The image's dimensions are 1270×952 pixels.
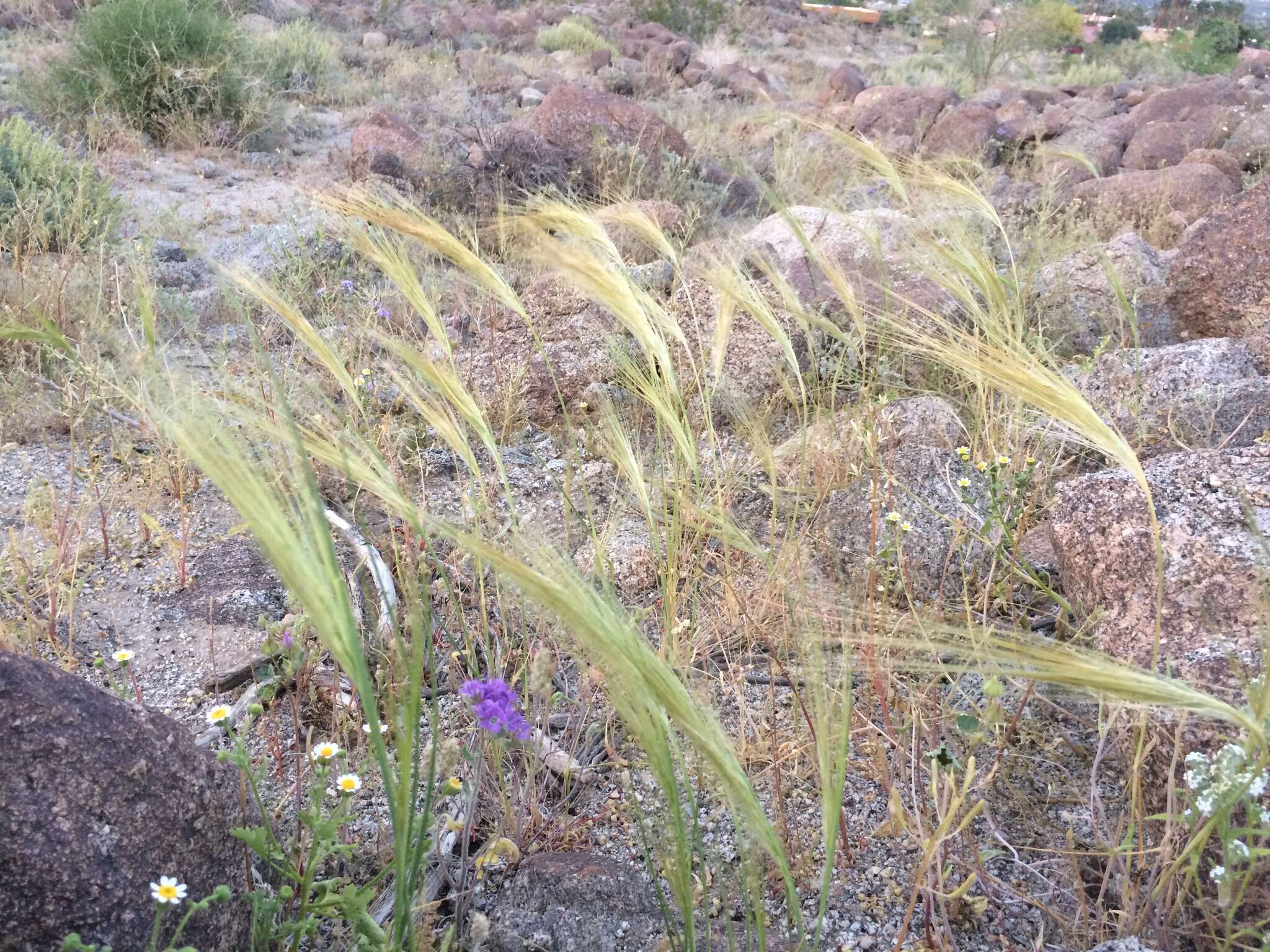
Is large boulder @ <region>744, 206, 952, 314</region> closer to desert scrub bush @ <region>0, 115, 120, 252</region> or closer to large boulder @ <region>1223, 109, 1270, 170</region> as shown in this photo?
desert scrub bush @ <region>0, 115, 120, 252</region>

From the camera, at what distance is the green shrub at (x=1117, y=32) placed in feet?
80.0

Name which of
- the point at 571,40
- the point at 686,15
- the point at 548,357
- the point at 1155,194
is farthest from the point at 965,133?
the point at 686,15

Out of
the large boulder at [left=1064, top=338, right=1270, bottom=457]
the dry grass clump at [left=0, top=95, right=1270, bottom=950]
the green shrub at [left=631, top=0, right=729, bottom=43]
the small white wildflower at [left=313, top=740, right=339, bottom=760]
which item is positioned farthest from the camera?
the green shrub at [left=631, top=0, right=729, bottom=43]

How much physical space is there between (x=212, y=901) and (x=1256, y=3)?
60034 millimetres

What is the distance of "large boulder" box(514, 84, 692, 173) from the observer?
19.7ft

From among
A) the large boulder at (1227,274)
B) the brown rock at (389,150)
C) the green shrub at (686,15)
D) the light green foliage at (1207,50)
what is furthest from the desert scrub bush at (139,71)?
the light green foliage at (1207,50)

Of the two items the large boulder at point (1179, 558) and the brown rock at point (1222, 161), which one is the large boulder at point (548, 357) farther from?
the brown rock at point (1222, 161)

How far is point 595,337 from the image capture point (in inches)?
129

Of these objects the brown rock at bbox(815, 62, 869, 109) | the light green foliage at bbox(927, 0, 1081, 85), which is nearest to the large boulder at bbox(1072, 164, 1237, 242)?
the brown rock at bbox(815, 62, 869, 109)

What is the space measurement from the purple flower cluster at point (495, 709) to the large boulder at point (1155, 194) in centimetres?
513

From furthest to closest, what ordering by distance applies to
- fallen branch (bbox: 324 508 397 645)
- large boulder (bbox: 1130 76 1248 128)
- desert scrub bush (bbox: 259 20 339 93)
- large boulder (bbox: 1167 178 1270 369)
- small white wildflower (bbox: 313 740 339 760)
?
large boulder (bbox: 1130 76 1248 128), desert scrub bush (bbox: 259 20 339 93), large boulder (bbox: 1167 178 1270 369), fallen branch (bbox: 324 508 397 645), small white wildflower (bbox: 313 740 339 760)

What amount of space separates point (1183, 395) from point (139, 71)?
265 inches

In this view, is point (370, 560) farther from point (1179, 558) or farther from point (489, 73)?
point (489, 73)

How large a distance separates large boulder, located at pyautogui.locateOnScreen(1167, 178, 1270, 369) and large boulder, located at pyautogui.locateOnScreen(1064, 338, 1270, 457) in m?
0.55
